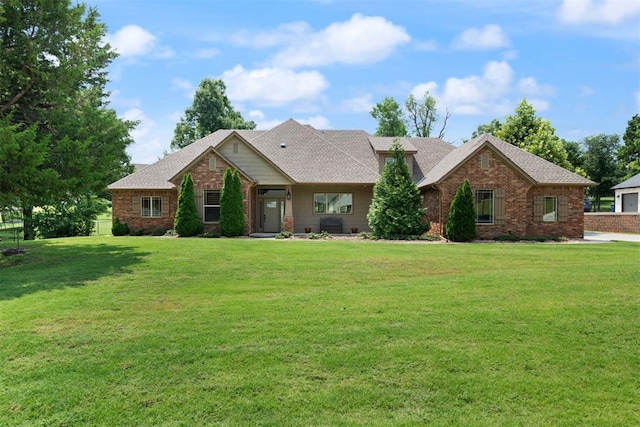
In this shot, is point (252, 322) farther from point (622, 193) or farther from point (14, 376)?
point (622, 193)

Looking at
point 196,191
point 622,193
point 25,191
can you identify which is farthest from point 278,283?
point 622,193

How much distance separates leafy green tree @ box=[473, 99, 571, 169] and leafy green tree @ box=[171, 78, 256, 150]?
2441 centimetres

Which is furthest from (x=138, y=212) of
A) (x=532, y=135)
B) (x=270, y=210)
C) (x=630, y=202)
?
(x=630, y=202)

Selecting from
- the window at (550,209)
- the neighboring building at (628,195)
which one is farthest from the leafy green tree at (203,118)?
the neighboring building at (628,195)

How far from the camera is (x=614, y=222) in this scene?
26.2 meters

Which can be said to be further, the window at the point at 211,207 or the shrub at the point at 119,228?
the shrub at the point at 119,228

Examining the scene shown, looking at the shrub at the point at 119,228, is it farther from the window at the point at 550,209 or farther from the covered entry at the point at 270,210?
the window at the point at 550,209

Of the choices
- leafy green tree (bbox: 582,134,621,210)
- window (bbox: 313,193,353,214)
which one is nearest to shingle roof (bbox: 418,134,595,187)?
window (bbox: 313,193,353,214)

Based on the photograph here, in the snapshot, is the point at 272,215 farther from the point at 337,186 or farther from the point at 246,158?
the point at 337,186

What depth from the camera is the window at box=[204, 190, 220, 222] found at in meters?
21.5

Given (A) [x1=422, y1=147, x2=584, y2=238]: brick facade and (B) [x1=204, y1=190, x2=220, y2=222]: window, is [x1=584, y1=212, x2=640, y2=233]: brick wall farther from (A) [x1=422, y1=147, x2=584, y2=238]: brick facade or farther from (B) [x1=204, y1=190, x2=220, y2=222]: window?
(B) [x1=204, y1=190, x2=220, y2=222]: window

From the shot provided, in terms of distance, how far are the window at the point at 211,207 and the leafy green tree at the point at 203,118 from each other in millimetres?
19903

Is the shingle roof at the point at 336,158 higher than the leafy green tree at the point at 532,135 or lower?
lower

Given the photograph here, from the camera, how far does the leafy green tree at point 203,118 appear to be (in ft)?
132
